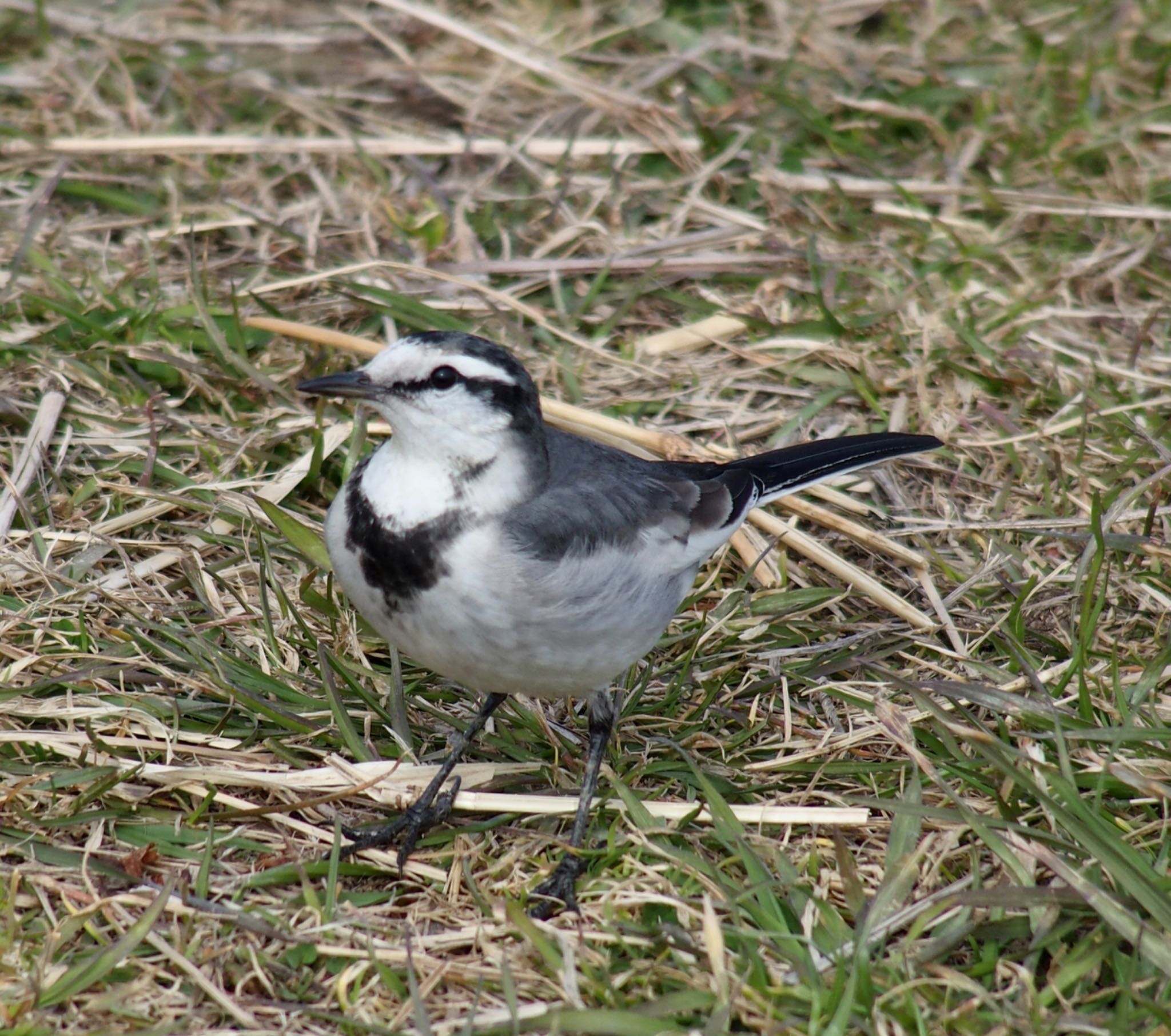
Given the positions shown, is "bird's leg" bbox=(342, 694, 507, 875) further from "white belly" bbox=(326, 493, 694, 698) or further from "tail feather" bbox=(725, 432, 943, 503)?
"tail feather" bbox=(725, 432, 943, 503)

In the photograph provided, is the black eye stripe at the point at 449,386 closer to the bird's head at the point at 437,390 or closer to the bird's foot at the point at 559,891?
the bird's head at the point at 437,390

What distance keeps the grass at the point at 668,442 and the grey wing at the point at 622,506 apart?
0.60 m

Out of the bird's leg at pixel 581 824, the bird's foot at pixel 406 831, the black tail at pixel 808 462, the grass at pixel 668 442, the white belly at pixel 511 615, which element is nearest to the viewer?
the grass at pixel 668 442

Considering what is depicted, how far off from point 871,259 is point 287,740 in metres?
4.16

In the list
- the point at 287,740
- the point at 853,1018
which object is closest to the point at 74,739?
the point at 287,740

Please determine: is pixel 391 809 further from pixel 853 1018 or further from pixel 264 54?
pixel 264 54

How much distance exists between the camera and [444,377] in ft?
14.3

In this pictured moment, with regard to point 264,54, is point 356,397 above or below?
above

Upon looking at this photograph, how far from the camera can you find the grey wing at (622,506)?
436 centimetres

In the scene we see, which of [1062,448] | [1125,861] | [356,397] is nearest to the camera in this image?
[1125,861]

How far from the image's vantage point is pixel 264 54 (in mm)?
8320

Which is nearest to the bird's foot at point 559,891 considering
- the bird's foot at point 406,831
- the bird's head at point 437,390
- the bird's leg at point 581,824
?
the bird's leg at point 581,824

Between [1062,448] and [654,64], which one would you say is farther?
[654,64]

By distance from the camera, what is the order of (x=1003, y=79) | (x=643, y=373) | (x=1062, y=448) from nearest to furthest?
(x=1062, y=448) → (x=643, y=373) → (x=1003, y=79)
